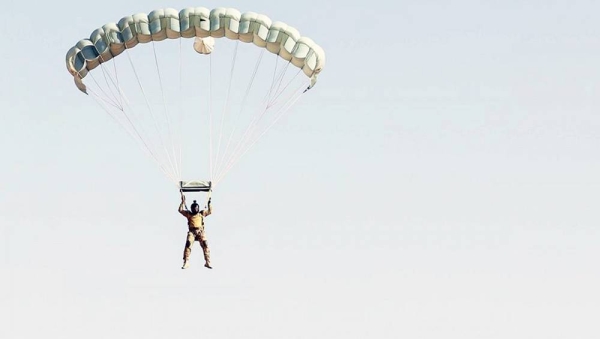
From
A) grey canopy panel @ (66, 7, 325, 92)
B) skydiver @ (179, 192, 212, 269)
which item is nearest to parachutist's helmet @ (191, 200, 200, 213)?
skydiver @ (179, 192, 212, 269)

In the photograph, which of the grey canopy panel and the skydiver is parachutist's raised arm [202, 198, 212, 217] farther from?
the grey canopy panel

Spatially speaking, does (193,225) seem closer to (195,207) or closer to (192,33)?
(195,207)

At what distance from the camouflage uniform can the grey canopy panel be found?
4.28 metres

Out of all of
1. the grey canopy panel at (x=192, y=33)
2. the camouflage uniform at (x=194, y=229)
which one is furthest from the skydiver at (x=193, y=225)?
the grey canopy panel at (x=192, y=33)

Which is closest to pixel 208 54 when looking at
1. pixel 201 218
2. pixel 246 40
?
pixel 246 40

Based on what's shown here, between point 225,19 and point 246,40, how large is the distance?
80cm

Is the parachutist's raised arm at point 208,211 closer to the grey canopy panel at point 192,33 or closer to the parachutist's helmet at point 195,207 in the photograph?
the parachutist's helmet at point 195,207

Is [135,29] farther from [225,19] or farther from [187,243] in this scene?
[187,243]

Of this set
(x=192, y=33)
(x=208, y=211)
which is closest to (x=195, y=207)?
(x=208, y=211)

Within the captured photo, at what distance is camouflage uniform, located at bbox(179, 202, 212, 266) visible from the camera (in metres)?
37.4

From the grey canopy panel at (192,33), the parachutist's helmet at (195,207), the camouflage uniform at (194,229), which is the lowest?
the camouflage uniform at (194,229)

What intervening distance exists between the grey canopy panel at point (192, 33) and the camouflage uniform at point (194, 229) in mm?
4277

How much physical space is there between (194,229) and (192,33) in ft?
16.0

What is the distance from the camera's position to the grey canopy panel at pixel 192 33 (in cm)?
3744
